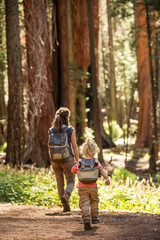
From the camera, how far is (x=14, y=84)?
12.9m

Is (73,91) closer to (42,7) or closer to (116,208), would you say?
(42,7)

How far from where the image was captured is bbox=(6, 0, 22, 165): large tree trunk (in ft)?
40.9

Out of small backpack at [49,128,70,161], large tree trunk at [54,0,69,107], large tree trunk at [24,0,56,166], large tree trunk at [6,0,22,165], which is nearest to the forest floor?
small backpack at [49,128,70,161]

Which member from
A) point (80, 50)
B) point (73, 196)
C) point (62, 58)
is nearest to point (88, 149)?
point (73, 196)

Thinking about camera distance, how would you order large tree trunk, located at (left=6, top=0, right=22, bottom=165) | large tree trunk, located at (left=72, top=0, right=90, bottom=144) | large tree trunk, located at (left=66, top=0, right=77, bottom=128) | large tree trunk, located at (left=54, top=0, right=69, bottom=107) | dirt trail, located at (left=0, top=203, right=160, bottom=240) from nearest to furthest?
dirt trail, located at (left=0, top=203, right=160, bottom=240) → large tree trunk, located at (left=6, top=0, right=22, bottom=165) → large tree trunk, located at (left=66, top=0, right=77, bottom=128) → large tree trunk, located at (left=54, top=0, right=69, bottom=107) → large tree trunk, located at (left=72, top=0, right=90, bottom=144)

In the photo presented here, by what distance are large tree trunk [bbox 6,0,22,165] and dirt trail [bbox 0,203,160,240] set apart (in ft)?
19.7

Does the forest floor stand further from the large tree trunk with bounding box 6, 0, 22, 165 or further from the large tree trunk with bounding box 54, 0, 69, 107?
the large tree trunk with bounding box 54, 0, 69, 107

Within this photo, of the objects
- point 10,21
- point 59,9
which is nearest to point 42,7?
point 10,21

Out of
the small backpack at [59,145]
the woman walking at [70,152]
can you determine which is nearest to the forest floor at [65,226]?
the woman walking at [70,152]

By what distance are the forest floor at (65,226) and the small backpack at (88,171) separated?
631mm

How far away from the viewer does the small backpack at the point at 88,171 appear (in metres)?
5.64

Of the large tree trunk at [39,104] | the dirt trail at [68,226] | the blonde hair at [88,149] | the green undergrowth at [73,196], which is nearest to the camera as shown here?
the dirt trail at [68,226]

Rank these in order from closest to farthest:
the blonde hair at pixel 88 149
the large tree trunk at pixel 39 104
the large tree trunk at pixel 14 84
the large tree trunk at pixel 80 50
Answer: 1. the blonde hair at pixel 88 149
2. the large tree trunk at pixel 14 84
3. the large tree trunk at pixel 39 104
4. the large tree trunk at pixel 80 50

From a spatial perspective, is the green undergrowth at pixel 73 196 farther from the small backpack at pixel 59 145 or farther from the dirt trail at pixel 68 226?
the small backpack at pixel 59 145
